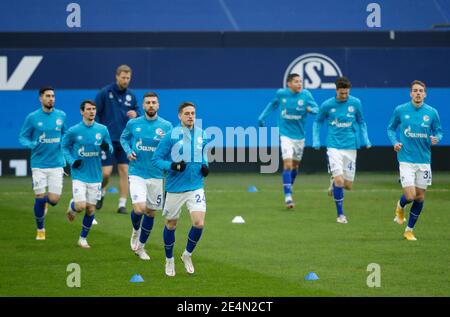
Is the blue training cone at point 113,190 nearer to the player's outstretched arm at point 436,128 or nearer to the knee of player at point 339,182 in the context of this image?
the knee of player at point 339,182

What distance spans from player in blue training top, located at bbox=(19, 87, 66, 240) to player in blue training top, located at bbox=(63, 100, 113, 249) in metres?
0.91

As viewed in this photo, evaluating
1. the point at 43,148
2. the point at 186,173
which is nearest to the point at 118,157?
the point at 43,148

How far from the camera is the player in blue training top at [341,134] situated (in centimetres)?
1998

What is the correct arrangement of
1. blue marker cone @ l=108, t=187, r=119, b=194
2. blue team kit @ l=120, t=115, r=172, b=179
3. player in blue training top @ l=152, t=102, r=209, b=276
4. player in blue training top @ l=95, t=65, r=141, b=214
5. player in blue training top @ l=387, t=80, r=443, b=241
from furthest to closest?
1. blue marker cone @ l=108, t=187, r=119, b=194
2. player in blue training top @ l=95, t=65, r=141, b=214
3. player in blue training top @ l=387, t=80, r=443, b=241
4. blue team kit @ l=120, t=115, r=172, b=179
5. player in blue training top @ l=152, t=102, r=209, b=276

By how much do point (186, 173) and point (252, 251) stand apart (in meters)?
2.76

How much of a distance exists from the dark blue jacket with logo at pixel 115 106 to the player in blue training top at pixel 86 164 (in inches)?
158

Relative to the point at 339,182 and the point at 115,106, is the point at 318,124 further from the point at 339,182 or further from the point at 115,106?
the point at 115,106

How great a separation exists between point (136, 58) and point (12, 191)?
4.83 metres

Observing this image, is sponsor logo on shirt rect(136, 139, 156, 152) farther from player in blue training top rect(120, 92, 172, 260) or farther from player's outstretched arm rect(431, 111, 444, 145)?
player's outstretched arm rect(431, 111, 444, 145)

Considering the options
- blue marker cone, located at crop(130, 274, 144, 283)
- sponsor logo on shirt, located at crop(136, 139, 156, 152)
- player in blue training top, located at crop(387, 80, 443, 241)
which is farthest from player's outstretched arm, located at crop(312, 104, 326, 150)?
blue marker cone, located at crop(130, 274, 144, 283)

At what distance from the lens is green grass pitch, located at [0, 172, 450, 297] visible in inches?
534

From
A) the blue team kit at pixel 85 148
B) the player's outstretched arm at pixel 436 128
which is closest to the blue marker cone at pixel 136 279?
the blue team kit at pixel 85 148

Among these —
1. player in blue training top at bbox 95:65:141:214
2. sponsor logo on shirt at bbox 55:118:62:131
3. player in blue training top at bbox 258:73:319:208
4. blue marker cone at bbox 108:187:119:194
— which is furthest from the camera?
blue marker cone at bbox 108:187:119:194

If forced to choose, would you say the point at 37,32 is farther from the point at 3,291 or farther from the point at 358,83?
the point at 3,291
